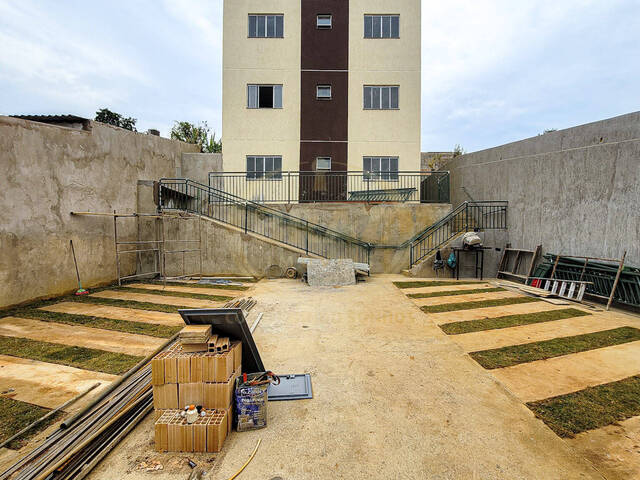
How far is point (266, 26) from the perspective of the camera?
56.1 feet

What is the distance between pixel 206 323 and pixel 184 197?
11.8 meters

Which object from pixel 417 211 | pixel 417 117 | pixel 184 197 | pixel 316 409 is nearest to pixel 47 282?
pixel 184 197

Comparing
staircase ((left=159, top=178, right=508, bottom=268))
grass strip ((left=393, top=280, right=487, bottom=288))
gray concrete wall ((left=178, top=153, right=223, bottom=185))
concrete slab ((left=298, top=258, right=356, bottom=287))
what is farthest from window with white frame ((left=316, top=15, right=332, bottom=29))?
grass strip ((left=393, top=280, right=487, bottom=288))

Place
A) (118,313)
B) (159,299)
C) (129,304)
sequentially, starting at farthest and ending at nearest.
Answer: (159,299) → (129,304) → (118,313)

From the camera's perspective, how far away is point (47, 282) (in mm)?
8805

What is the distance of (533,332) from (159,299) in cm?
918

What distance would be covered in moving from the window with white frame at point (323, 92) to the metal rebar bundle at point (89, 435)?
1637 cm

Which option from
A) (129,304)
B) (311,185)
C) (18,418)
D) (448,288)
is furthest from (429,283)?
(18,418)

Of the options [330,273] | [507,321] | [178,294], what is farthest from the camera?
[330,273]

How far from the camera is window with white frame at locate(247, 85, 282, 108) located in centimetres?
1708

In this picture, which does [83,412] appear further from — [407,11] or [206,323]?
[407,11]

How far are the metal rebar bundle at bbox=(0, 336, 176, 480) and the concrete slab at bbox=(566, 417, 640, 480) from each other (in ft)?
14.8

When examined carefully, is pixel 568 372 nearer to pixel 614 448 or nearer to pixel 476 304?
pixel 614 448

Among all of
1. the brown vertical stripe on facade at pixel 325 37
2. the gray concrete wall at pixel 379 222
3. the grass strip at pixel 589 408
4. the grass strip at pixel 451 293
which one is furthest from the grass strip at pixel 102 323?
the brown vertical stripe on facade at pixel 325 37
